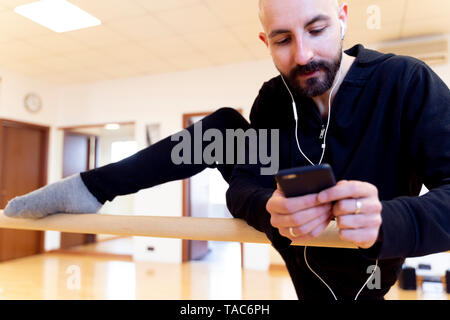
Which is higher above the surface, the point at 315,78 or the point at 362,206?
the point at 315,78

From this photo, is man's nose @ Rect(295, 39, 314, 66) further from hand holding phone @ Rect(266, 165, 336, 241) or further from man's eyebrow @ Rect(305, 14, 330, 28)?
hand holding phone @ Rect(266, 165, 336, 241)

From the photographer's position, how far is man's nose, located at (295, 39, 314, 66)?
758 millimetres

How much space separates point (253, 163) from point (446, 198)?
1.45 feet

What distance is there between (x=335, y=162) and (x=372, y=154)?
9 centimetres

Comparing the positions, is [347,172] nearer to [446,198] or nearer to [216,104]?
[446,198]

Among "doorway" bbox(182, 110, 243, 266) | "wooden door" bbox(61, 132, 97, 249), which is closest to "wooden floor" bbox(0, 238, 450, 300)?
"doorway" bbox(182, 110, 243, 266)

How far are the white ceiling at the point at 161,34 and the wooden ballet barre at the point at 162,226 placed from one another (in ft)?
7.34

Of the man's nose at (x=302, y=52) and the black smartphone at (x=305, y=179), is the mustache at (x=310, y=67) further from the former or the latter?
the black smartphone at (x=305, y=179)

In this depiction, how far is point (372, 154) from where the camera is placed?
0.79 m

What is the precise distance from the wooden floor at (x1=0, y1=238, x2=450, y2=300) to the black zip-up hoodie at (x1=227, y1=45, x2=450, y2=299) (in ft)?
6.99

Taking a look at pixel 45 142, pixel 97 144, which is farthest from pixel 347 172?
pixel 97 144

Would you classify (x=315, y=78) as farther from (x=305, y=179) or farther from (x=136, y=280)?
(x=136, y=280)

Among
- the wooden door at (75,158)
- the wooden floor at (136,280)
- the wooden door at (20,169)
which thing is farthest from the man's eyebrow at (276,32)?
the wooden door at (75,158)

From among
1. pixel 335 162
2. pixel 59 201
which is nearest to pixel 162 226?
pixel 59 201
